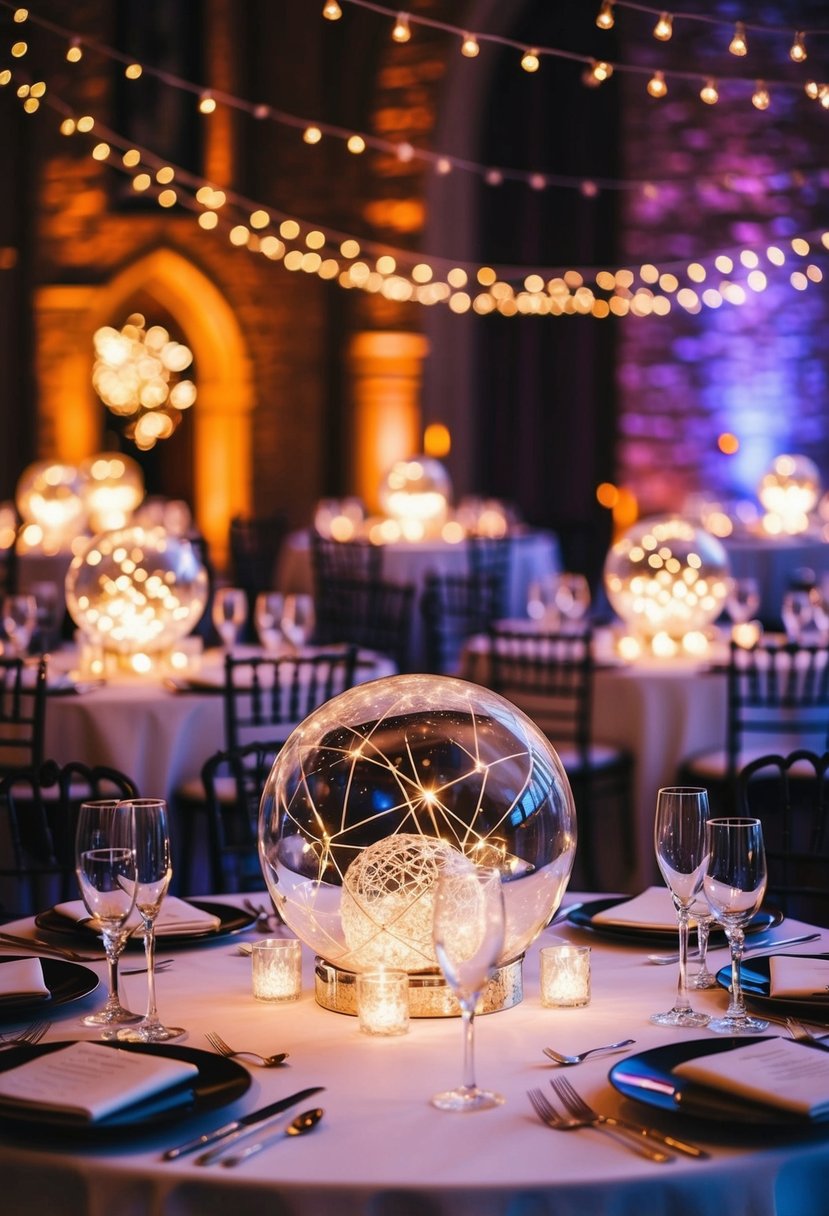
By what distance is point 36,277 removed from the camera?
13.3m

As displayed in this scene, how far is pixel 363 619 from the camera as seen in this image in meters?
8.20

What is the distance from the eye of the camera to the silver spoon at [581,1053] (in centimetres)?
182

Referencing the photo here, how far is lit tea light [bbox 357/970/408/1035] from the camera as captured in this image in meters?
1.91

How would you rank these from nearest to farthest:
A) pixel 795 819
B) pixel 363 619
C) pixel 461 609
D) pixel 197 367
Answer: pixel 795 819 → pixel 363 619 → pixel 461 609 → pixel 197 367

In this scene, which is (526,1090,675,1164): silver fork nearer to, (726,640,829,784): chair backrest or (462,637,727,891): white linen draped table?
(726,640,829,784): chair backrest

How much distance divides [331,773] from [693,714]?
3.03 m

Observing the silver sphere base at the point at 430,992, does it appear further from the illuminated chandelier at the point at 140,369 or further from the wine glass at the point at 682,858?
the illuminated chandelier at the point at 140,369

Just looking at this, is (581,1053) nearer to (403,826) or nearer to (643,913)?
(403,826)

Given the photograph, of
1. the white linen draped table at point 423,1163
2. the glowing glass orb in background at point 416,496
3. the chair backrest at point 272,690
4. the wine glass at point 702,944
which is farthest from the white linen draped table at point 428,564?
the white linen draped table at point 423,1163

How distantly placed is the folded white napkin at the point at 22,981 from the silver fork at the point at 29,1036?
0.03 m

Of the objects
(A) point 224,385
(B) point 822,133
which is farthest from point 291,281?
(B) point 822,133

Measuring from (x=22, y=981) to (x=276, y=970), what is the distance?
0.30m

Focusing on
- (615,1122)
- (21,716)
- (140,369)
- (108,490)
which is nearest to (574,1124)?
(615,1122)

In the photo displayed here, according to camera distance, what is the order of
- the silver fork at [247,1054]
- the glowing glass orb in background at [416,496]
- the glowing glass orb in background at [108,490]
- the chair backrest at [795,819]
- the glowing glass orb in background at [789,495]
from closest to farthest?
the silver fork at [247,1054] → the chair backrest at [795,819] → the glowing glass orb in background at [789,495] → the glowing glass orb in background at [416,496] → the glowing glass orb in background at [108,490]
